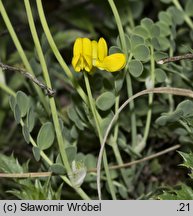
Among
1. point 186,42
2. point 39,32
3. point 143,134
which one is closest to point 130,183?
point 143,134

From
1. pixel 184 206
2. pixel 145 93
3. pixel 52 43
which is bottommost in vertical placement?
pixel 184 206

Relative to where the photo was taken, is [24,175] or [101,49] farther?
[24,175]

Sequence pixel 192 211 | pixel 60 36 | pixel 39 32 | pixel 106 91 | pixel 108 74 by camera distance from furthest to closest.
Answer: pixel 39 32 < pixel 60 36 < pixel 108 74 < pixel 106 91 < pixel 192 211

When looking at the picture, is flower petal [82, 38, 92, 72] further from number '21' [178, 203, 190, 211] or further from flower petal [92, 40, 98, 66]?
number '21' [178, 203, 190, 211]

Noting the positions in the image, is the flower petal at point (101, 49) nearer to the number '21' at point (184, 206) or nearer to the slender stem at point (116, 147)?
the slender stem at point (116, 147)

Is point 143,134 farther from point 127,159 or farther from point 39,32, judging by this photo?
point 39,32

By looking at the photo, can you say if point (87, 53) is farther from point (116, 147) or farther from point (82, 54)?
point (116, 147)

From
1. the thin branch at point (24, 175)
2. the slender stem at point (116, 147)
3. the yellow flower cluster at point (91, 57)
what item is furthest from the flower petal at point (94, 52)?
the thin branch at point (24, 175)

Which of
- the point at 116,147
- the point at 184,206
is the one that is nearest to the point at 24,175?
the point at 116,147
